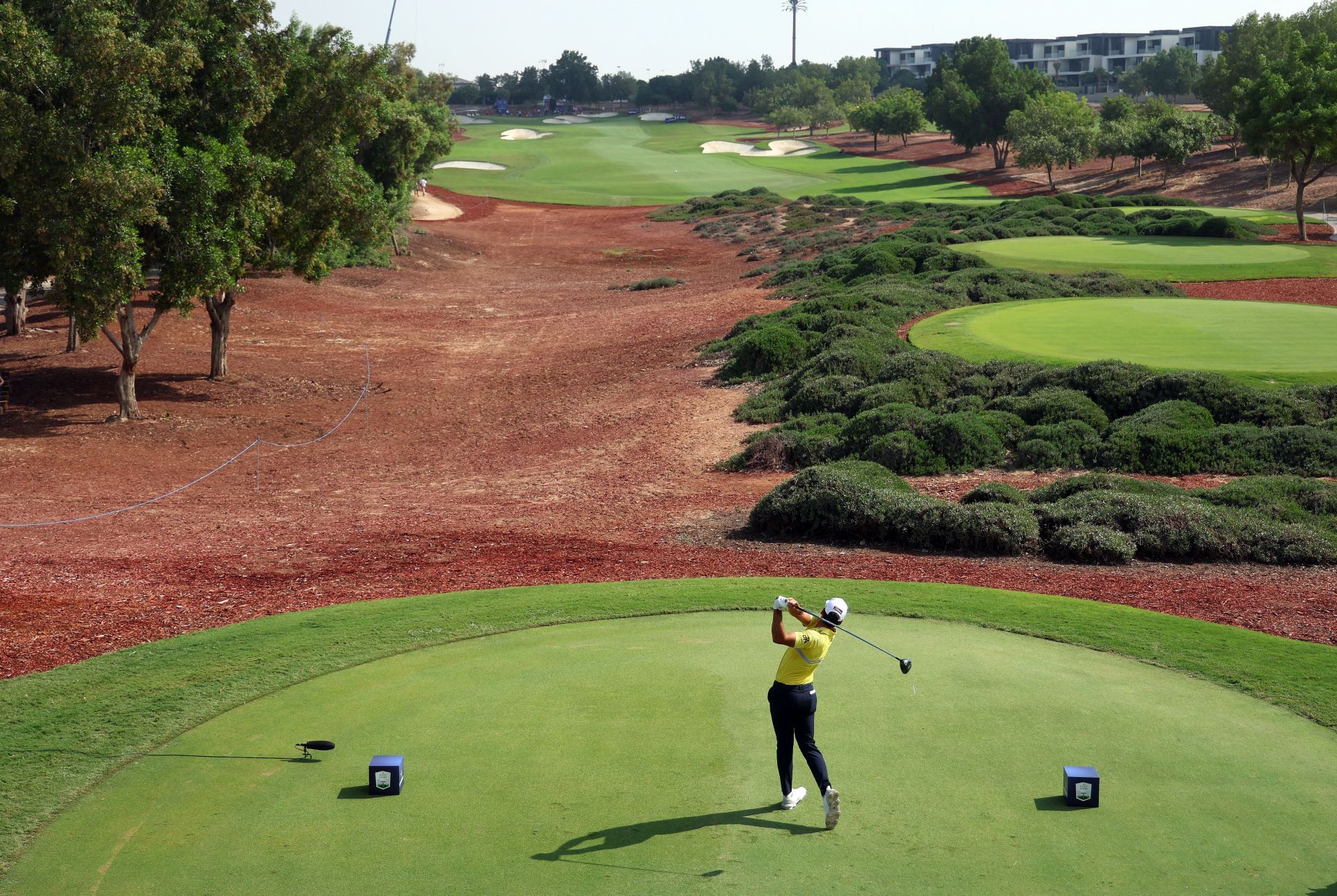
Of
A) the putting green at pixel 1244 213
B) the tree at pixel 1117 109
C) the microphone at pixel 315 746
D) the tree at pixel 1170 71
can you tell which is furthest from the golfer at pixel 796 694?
the tree at pixel 1170 71

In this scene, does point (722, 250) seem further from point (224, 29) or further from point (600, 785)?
point (600, 785)

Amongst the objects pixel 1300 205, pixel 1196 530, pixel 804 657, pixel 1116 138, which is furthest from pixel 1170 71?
pixel 804 657

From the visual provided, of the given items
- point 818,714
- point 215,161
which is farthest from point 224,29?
point 818,714

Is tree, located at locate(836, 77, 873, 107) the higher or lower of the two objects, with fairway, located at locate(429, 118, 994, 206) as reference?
higher

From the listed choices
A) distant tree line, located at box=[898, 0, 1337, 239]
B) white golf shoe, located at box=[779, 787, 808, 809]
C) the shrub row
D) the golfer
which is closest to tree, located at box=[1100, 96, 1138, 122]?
distant tree line, located at box=[898, 0, 1337, 239]

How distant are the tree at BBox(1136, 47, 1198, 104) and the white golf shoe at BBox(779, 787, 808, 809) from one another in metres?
169

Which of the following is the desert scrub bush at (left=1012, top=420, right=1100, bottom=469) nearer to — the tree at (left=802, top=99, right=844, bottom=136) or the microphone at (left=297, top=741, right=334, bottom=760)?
the microphone at (left=297, top=741, right=334, bottom=760)

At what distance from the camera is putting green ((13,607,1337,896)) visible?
24.7 feet

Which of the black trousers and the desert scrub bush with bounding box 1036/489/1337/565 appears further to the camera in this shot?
the desert scrub bush with bounding box 1036/489/1337/565

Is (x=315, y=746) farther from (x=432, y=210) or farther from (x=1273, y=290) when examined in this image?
(x=432, y=210)

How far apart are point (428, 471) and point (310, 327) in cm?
2023

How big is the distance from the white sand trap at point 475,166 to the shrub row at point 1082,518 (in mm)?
109435

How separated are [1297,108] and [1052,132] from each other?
44908 millimetres

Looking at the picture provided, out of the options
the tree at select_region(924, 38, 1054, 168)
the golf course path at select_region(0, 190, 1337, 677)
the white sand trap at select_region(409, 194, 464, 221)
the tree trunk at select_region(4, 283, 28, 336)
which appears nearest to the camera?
the golf course path at select_region(0, 190, 1337, 677)
